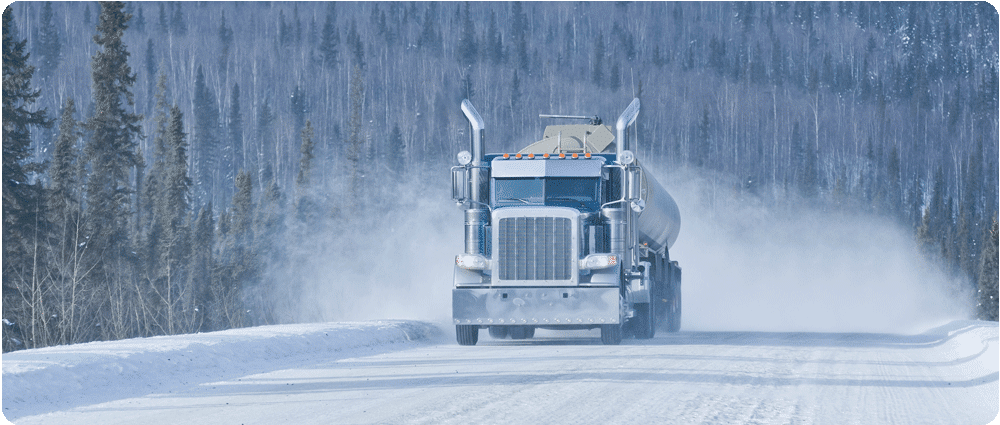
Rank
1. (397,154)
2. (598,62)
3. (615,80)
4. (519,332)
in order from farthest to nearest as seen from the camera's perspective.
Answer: (397,154) → (598,62) → (615,80) → (519,332)

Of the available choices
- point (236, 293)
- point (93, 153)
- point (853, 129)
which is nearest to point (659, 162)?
point (853, 129)

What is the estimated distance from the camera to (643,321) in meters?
21.2

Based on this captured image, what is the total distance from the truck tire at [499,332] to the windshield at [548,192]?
11.8 ft

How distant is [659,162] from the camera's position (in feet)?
384

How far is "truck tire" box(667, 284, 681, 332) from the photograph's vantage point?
25.5 m

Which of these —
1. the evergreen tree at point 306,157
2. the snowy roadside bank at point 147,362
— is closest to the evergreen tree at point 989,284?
the evergreen tree at point 306,157

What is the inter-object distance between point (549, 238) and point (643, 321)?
13.1ft

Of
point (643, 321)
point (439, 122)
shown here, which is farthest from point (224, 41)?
point (643, 321)

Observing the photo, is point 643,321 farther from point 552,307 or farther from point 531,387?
point 531,387

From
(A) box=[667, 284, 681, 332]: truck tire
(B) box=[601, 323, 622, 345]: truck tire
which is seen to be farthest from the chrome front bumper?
(A) box=[667, 284, 681, 332]: truck tire

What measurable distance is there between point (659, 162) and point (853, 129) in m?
29.4

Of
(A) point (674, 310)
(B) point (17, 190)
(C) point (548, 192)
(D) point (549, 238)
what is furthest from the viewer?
(B) point (17, 190)

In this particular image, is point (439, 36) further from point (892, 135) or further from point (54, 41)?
point (892, 135)

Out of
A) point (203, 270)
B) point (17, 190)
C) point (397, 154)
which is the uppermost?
point (397, 154)
